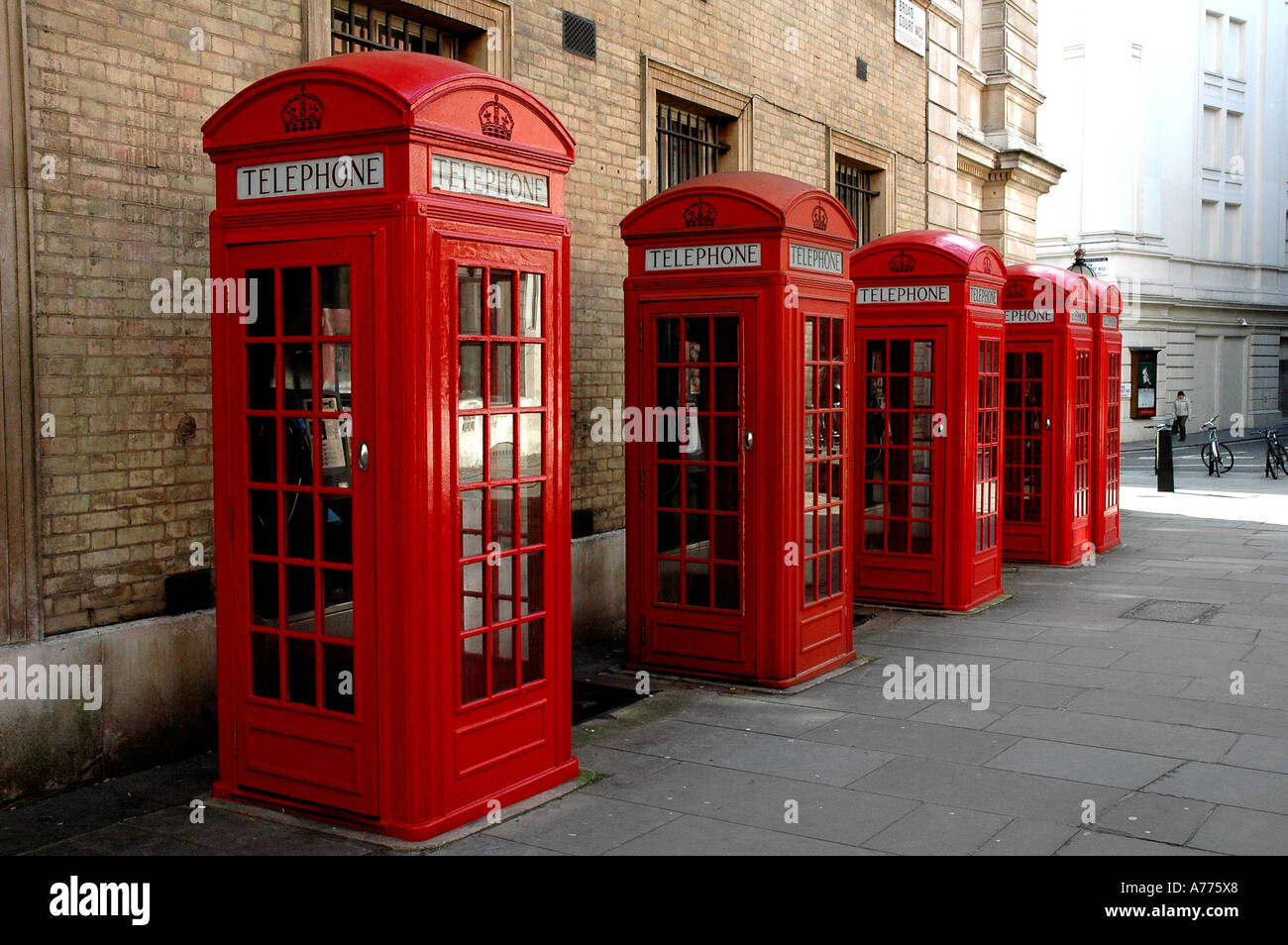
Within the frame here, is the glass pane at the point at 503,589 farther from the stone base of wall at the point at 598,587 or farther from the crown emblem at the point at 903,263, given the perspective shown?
the crown emblem at the point at 903,263

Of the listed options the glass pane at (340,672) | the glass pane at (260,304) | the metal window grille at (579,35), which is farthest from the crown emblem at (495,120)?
the metal window grille at (579,35)

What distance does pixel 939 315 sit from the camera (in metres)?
9.49

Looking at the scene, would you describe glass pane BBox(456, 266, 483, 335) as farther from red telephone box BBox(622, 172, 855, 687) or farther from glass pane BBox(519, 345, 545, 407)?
red telephone box BBox(622, 172, 855, 687)

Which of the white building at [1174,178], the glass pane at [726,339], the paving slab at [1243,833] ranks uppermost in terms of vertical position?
the white building at [1174,178]

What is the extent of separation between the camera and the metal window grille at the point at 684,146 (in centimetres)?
1067

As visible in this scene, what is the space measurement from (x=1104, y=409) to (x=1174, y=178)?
26.7 m

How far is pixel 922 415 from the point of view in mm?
9711

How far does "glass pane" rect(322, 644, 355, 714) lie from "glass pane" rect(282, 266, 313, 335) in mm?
1296

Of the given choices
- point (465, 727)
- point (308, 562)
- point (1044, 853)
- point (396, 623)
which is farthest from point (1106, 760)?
A: point (308, 562)

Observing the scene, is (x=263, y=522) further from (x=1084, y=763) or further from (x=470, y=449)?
(x=1084, y=763)

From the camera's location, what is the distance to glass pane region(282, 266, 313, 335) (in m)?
5.01

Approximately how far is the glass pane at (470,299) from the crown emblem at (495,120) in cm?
58

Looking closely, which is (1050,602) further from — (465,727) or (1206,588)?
(465,727)

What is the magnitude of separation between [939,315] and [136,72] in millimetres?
5898
